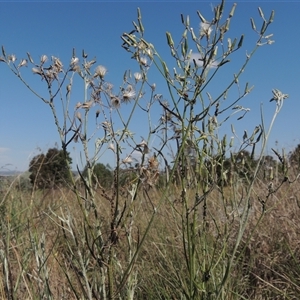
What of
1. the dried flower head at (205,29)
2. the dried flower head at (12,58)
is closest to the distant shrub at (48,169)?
the dried flower head at (12,58)

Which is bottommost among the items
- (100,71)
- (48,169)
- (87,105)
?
(87,105)

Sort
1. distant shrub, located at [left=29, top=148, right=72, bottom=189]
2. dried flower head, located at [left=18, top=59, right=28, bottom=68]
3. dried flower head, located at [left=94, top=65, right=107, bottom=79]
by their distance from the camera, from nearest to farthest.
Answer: dried flower head, located at [left=94, top=65, right=107, bottom=79] < dried flower head, located at [left=18, top=59, right=28, bottom=68] < distant shrub, located at [left=29, top=148, right=72, bottom=189]

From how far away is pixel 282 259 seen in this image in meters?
2.88

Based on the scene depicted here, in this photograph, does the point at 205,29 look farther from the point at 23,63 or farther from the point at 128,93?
the point at 23,63

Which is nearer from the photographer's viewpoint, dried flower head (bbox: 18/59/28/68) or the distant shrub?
dried flower head (bbox: 18/59/28/68)

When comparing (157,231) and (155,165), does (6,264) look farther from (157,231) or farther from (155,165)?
(157,231)

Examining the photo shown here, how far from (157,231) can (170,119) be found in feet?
6.86

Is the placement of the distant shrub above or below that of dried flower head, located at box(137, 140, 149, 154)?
above

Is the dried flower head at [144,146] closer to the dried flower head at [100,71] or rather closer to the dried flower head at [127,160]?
the dried flower head at [127,160]

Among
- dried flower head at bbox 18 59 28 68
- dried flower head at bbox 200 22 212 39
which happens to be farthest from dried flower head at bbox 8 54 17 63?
dried flower head at bbox 200 22 212 39

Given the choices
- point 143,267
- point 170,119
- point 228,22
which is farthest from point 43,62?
point 143,267

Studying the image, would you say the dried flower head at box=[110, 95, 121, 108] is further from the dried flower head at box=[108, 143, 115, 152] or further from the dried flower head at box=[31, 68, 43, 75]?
the dried flower head at box=[31, 68, 43, 75]

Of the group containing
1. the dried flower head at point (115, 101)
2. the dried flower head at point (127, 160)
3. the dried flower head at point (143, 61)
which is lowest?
the dried flower head at point (127, 160)

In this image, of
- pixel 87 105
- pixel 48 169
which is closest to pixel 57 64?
pixel 87 105
